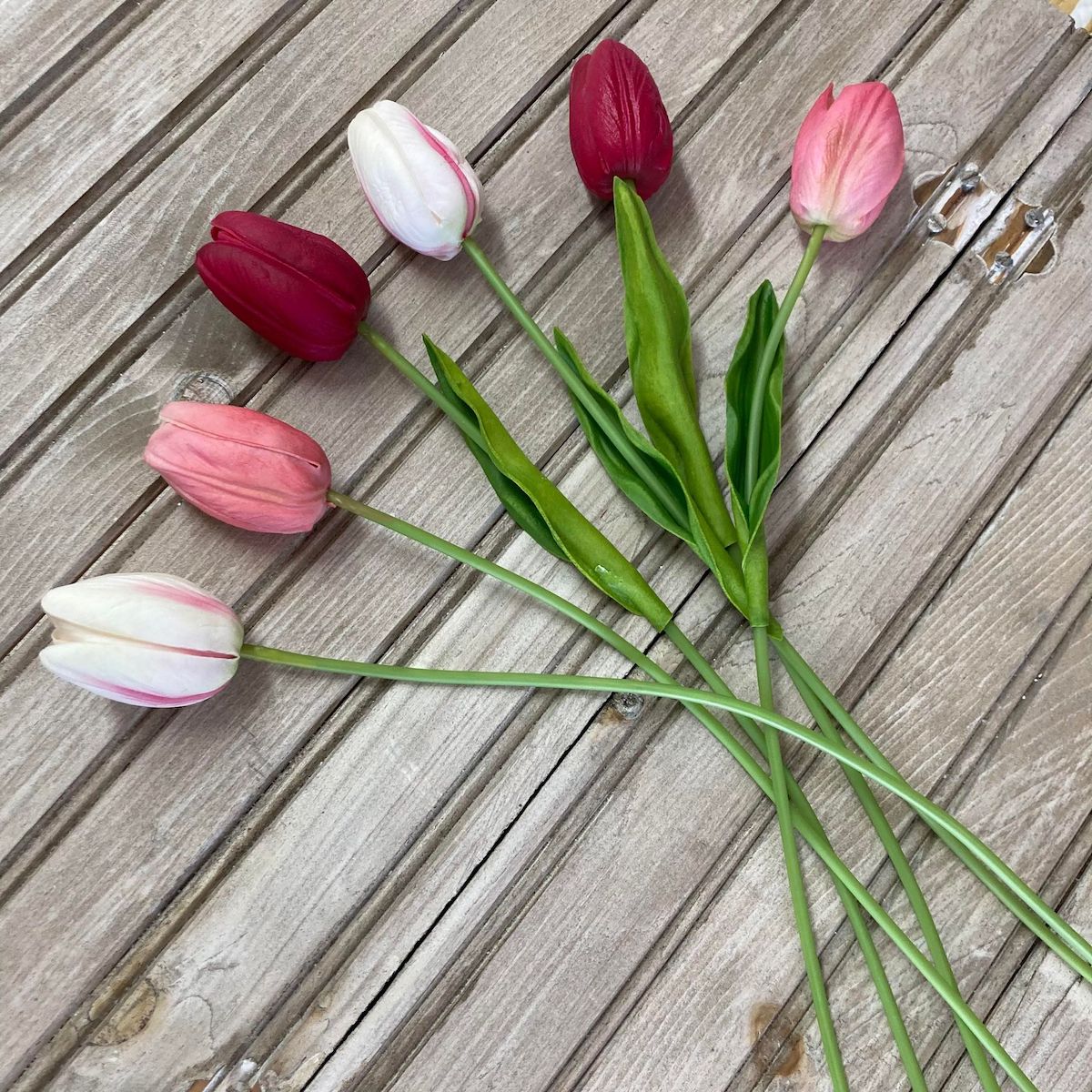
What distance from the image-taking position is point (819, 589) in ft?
2.06

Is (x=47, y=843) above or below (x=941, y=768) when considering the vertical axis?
below

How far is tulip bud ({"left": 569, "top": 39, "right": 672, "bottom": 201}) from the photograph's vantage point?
57 centimetres

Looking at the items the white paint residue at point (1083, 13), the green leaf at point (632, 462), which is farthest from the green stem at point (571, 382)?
the white paint residue at point (1083, 13)

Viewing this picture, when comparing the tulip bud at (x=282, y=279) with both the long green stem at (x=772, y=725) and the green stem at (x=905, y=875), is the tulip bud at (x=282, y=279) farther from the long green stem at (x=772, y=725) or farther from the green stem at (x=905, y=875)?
the green stem at (x=905, y=875)

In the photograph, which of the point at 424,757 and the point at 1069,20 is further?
the point at 1069,20

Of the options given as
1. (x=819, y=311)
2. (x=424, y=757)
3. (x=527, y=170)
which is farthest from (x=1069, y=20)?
(x=424, y=757)

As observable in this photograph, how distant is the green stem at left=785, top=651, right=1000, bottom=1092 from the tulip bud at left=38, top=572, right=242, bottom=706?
1.09 feet

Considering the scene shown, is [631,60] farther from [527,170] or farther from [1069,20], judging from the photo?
[1069,20]

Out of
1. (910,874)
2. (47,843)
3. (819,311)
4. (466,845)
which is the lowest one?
(47,843)

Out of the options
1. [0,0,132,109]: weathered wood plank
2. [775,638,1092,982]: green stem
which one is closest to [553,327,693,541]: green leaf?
[775,638,1092,982]: green stem

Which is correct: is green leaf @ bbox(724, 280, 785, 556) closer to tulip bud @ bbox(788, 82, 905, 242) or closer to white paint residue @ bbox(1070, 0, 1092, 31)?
tulip bud @ bbox(788, 82, 905, 242)

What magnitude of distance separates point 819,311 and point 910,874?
35 centimetres

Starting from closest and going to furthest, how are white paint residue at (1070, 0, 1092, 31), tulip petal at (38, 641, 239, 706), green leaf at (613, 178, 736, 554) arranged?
tulip petal at (38, 641, 239, 706)
green leaf at (613, 178, 736, 554)
white paint residue at (1070, 0, 1092, 31)

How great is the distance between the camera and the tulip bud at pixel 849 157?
57 cm
